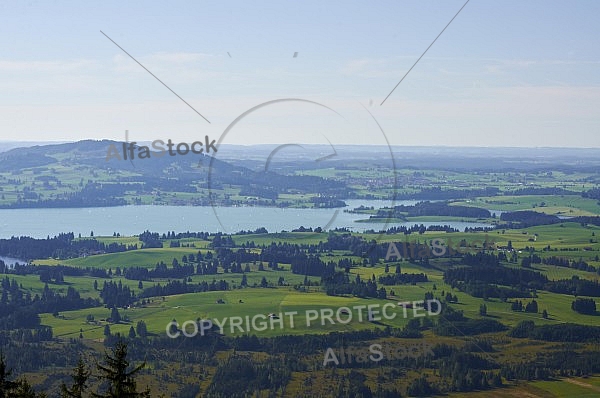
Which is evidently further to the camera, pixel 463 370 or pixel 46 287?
pixel 46 287

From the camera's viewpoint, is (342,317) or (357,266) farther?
(357,266)

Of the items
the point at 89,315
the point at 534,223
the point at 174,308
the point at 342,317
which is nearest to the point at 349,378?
the point at 342,317

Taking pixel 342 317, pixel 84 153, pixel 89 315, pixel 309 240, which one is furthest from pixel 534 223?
pixel 84 153

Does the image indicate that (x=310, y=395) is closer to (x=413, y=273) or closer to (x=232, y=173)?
(x=413, y=273)

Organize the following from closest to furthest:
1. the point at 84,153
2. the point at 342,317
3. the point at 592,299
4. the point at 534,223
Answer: the point at 342,317, the point at 592,299, the point at 534,223, the point at 84,153

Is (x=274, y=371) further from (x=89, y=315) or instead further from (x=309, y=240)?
(x=309, y=240)

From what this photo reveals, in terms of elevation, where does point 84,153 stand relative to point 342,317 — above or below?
above

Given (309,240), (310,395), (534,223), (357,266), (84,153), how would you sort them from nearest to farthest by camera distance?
(310,395) → (357,266) → (309,240) → (534,223) → (84,153)

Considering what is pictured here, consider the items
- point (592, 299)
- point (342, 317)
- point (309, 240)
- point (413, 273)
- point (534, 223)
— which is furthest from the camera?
point (534, 223)

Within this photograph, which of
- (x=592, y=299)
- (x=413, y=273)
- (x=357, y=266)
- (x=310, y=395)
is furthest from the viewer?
(x=357, y=266)
